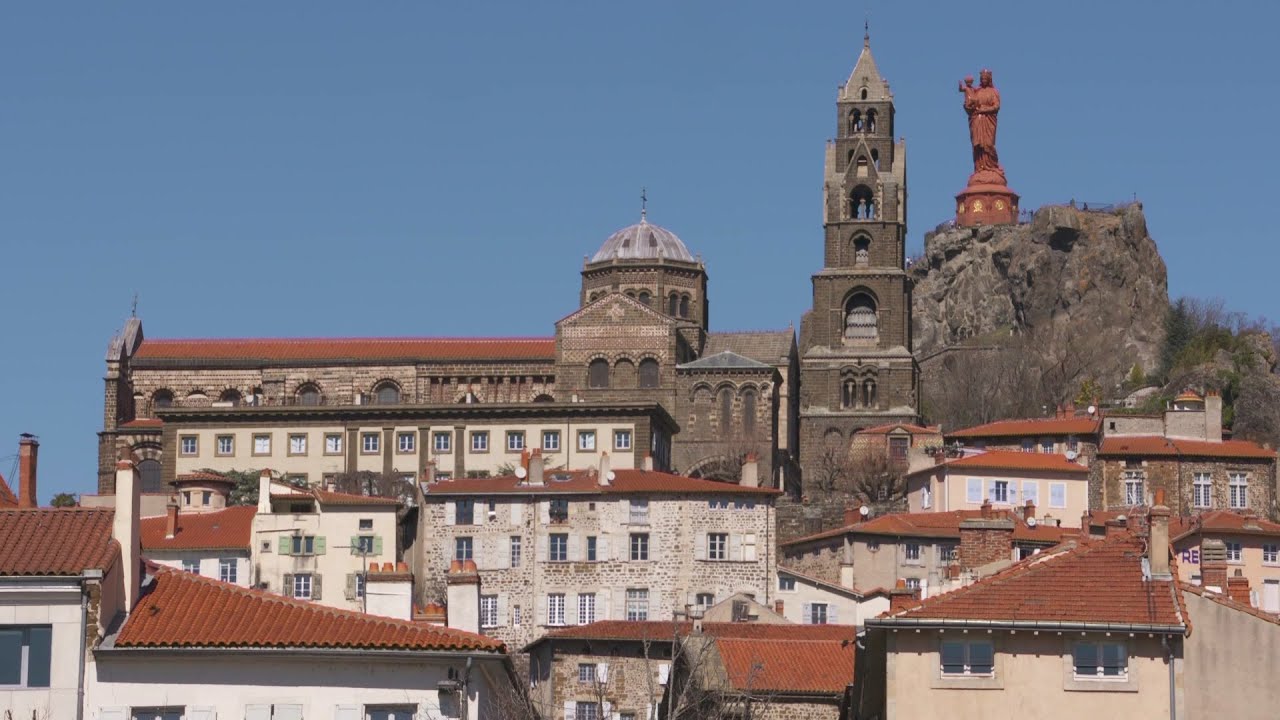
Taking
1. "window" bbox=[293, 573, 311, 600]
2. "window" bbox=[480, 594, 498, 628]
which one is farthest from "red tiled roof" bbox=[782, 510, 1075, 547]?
"window" bbox=[293, 573, 311, 600]

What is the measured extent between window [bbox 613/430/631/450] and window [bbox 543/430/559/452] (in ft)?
8.11

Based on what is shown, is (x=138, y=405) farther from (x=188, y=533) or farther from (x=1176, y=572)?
(x=1176, y=572)

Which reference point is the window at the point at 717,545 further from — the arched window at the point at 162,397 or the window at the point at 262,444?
the arched window at the point at 162,397

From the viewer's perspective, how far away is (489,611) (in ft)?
281

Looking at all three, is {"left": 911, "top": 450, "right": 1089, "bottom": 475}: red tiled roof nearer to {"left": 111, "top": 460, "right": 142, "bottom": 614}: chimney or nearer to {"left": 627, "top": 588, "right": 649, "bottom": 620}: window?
{"left": 627, "top": 588, "right": 649, "bottom": 620}: window

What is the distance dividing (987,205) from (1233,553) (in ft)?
296

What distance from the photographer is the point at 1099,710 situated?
31.4m

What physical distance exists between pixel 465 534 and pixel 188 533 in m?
8.73

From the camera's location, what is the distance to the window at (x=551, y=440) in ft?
400

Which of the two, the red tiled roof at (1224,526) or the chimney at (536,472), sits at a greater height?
the chimney at (536,472)

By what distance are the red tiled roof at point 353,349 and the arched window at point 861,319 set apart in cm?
1551

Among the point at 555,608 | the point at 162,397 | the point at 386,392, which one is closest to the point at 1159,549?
the point at 555,608

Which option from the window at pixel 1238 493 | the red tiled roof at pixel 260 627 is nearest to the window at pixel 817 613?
the window at pixel 1238 493

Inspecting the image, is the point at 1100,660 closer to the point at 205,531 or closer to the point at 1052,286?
the point at 205,531
